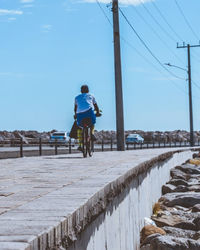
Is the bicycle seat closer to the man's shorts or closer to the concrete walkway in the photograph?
the man's shorts

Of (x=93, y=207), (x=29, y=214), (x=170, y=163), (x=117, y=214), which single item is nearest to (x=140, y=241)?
(x=117, y=214)

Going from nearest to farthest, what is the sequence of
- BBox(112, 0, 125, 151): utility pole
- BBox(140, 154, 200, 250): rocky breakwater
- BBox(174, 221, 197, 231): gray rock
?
BBox(140, 154, 200, 250): rocky breakwater → BBox(174, 221, 197, 231): gray rock → BBox(112, 0, 125, 151): utility pole

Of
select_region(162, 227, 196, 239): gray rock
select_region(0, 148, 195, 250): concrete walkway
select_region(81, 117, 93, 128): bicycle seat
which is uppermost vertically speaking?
select_region(81, 117, 93, 128): bicycle seat

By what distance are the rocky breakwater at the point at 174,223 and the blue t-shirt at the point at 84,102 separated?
2.73 meters

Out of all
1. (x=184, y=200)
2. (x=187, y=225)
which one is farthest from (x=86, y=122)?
(x=187, y=225)

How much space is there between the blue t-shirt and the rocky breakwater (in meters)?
2.73

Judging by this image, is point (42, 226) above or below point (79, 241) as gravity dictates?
above

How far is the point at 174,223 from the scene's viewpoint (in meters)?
8.30

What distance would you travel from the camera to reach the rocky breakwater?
600 centimetres

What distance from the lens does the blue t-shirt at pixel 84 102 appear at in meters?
12.1

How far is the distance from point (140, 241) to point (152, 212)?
241 cm

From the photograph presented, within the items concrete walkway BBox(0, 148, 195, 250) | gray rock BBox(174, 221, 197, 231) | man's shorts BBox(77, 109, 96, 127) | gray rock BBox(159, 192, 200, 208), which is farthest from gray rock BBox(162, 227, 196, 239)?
man's shorts BBox(77, 109, 96, 127)

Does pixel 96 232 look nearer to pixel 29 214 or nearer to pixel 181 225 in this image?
pixel 29 214

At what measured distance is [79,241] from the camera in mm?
3535
